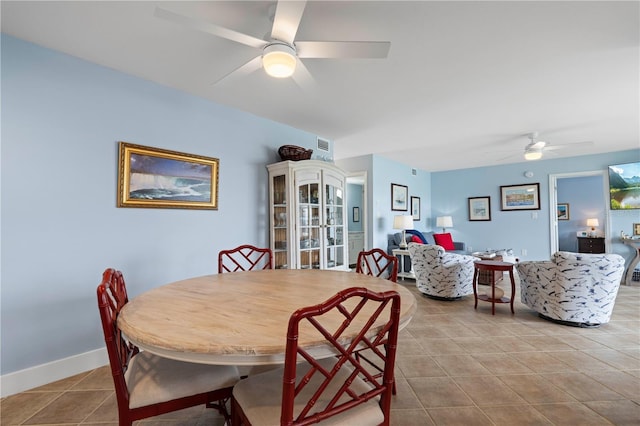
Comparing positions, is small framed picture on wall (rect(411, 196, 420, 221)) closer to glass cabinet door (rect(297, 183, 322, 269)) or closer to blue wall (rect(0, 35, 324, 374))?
glass cabinet door (rect(297, 183, 322, 269))

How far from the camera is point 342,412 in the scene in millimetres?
977

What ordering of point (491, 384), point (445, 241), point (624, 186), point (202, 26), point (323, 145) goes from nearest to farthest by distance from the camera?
point (202, 26) < point (491, 384) < point (323, 145) < point (624, 186) < point (445, 241)

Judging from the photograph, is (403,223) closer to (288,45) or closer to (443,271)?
(443,271)

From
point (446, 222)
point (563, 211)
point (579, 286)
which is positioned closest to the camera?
point (579, 286)

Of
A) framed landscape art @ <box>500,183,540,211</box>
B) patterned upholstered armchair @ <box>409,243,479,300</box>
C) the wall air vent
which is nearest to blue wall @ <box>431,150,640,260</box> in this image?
framed landscape art @ <box>500,183,540,211</box>

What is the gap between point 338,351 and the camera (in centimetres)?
93

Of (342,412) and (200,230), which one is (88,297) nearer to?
(200,230)

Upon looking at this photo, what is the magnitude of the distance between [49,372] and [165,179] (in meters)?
1.61

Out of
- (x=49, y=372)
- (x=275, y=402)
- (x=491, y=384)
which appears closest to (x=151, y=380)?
(x=275, y=402)

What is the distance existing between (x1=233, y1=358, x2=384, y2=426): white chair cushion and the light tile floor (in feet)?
2.58

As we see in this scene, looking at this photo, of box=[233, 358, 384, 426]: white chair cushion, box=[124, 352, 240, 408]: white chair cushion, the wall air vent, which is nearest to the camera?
box=[233, 358, 384, 426]: white chair cushion

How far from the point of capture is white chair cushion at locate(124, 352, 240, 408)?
3.67 feet

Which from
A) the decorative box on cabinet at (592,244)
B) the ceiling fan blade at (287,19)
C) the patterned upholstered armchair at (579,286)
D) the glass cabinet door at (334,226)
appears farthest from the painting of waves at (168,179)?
the decorative box on cabinet at (592,244)

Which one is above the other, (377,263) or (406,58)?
(406,58)
